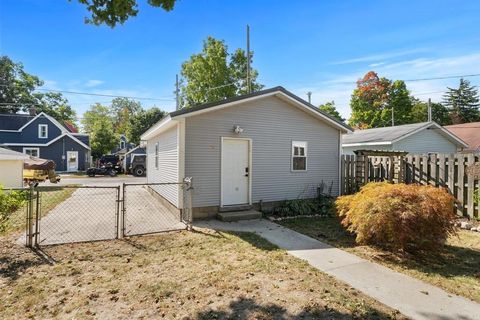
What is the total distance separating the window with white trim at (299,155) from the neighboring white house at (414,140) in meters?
6.26

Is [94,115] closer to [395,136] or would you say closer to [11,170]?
[11,170]

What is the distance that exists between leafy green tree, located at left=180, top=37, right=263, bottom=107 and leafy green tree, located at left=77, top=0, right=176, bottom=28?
73.5 ft

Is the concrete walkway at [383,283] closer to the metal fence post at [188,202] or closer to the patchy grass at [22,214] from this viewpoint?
the metal fence post at [188,202]

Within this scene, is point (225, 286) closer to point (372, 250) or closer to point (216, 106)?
point (372, 250)

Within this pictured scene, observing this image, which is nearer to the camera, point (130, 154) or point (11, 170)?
point (11, 170)

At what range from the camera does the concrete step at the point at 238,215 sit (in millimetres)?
7898

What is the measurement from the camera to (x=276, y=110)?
926cm

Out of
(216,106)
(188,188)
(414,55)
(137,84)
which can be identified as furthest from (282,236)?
(137,84)

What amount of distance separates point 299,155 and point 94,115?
205 feet

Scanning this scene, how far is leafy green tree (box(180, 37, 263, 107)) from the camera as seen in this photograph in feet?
90.9

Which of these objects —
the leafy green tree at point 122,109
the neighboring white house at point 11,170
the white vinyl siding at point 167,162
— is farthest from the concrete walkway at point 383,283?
the leafy green tree at point 122,109

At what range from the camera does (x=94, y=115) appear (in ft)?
202

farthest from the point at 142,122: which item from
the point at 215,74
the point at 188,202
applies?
the point at 188,202

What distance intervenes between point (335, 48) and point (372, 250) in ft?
41.6
